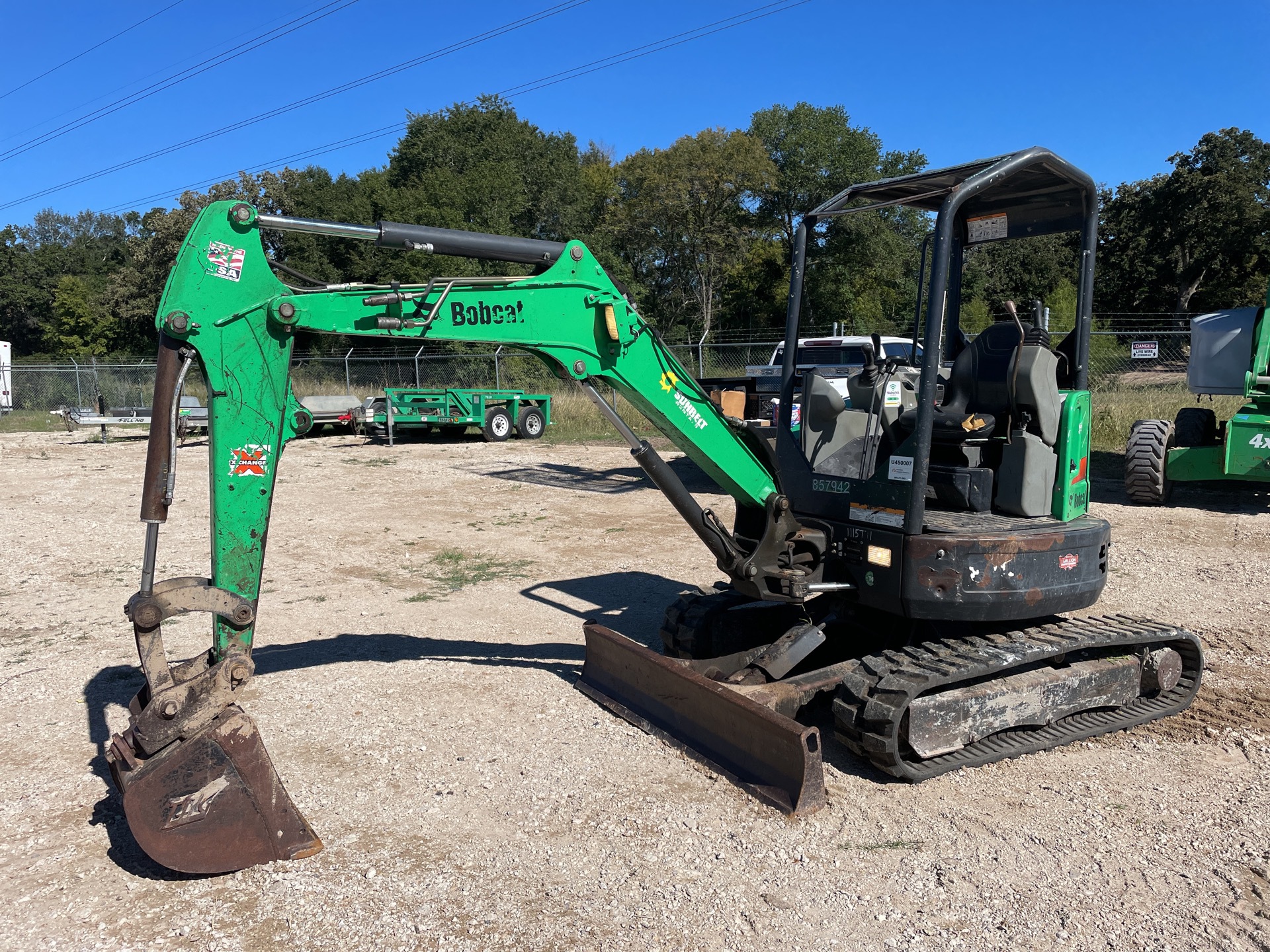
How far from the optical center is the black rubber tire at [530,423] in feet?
71.4

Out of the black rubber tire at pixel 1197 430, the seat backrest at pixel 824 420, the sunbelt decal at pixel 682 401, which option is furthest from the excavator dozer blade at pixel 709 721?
the black rubber tire at pixel 1197 430

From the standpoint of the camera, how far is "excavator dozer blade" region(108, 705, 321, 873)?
364cm

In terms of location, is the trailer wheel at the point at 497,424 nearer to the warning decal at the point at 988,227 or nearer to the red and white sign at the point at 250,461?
the warning decal at the point at 988,227

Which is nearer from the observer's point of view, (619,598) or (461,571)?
(619,598)

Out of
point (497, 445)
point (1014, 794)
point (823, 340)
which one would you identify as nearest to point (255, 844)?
point (1014, 794)

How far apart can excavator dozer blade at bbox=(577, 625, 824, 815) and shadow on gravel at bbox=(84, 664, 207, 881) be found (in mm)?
2322

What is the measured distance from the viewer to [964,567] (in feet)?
15.3

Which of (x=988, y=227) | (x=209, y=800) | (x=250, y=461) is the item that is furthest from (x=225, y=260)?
(x=988, y=227)

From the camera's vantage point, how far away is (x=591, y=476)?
51.5ft

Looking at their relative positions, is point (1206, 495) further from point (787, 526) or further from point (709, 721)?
point (709, 721)

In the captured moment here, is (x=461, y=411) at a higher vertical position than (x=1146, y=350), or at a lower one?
lower

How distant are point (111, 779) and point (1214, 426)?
1250 cm

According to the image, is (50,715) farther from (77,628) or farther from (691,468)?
(691,468)

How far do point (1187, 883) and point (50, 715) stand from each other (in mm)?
5812
